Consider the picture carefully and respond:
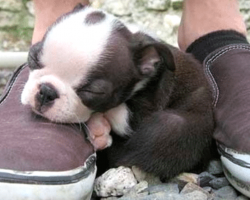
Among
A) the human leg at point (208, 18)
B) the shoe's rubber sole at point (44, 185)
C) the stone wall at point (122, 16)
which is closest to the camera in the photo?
the shoe's rubber sole at point (44, 185)

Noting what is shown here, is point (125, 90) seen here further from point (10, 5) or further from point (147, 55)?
point (10, 5)

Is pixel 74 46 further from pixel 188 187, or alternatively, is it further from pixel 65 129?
pixel 188 187

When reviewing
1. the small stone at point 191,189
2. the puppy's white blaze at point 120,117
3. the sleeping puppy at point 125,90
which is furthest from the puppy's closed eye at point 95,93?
the small stone at point 191,189

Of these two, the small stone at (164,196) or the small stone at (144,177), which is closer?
the small stone at (164,196)

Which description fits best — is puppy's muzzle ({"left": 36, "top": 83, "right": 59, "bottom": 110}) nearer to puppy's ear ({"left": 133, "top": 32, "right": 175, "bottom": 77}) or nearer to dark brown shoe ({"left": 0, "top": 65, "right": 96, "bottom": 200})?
dark brown shoe ({"left": 0, "top": 65, "right": 96, "bottom": 200})

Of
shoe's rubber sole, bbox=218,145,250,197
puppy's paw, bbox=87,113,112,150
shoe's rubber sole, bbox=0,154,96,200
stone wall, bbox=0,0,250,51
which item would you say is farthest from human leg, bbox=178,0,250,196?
stone wall, bbox=0,0,250,51

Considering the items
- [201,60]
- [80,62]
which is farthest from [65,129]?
[201,60]

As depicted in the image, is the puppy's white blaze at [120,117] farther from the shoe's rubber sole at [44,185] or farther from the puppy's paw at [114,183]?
the shoe's rubber sole at [44,185]
